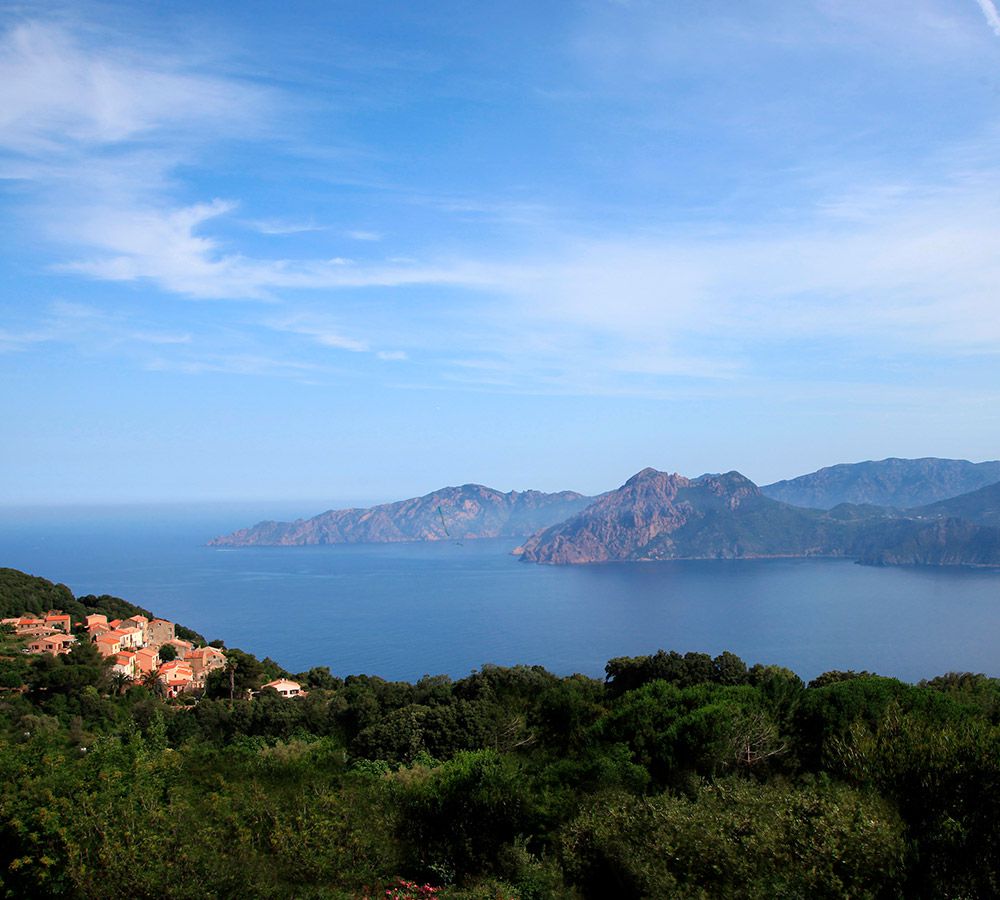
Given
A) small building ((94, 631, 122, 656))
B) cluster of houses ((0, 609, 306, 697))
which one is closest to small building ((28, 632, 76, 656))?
cluster of houses ((0, 609, 306, 697))

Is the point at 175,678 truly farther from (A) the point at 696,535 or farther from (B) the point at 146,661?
(A) the point at 696,535

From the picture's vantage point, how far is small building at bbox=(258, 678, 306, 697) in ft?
115

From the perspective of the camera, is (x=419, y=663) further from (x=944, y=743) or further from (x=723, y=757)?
(x=944, y=743)

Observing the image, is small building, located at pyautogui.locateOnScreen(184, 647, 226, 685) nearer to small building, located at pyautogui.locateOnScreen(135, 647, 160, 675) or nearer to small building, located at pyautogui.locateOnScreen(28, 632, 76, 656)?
small building, located at pyautogui.locateOnScreen(135, 647, 160, 675)

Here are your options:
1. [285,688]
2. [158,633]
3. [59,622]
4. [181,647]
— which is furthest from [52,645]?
[285,688]

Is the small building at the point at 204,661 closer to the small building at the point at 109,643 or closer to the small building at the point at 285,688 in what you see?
the small building at the point at 109,643

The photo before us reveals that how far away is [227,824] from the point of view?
10891mm

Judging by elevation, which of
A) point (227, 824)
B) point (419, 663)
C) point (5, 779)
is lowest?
point (419, 663)

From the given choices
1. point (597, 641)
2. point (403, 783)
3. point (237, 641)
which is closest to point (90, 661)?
point (403, 783)

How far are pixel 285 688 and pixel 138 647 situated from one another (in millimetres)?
11405

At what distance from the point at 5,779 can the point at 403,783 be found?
27.1 feet

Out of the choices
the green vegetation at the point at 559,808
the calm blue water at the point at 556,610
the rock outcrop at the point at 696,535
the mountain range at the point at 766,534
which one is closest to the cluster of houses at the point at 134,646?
the green vegetation at the point at 559,808

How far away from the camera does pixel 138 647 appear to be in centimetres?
4216

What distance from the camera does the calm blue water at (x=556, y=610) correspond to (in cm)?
7150
